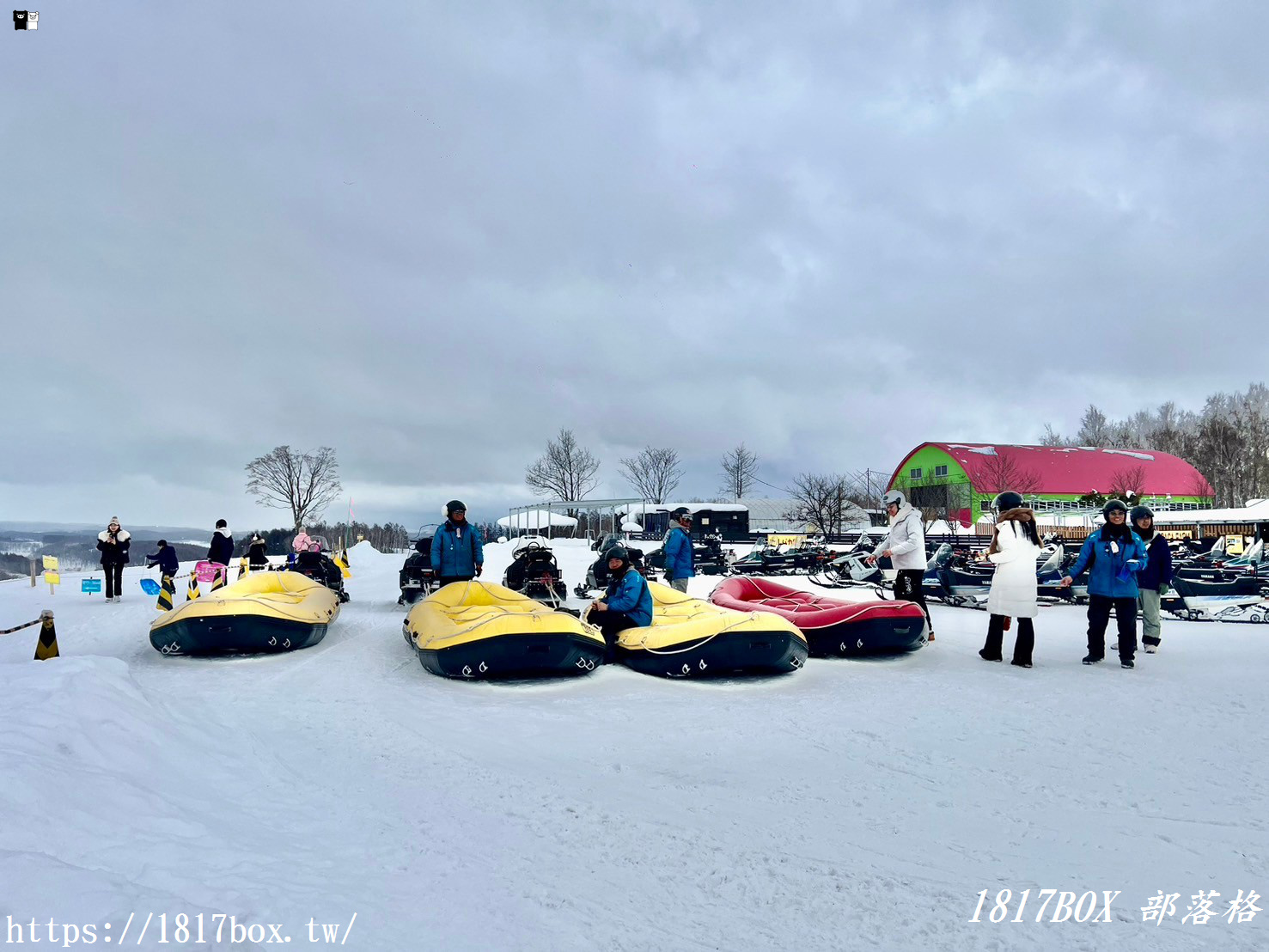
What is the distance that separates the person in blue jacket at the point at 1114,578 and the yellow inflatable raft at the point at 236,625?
24.9 ft

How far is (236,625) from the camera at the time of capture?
743 centimetres

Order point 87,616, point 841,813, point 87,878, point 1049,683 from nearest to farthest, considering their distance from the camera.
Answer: point 87,878 < point 841,813 < point 1049,683 < point 87,616

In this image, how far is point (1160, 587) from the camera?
809 cm

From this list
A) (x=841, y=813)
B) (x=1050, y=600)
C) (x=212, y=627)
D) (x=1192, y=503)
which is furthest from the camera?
(x=1192, y=503)

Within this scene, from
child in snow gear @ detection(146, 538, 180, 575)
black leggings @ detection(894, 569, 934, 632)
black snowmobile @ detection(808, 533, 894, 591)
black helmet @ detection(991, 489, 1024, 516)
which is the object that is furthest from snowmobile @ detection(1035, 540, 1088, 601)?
child in snow gear @ detection(146, 538, 180, 575)

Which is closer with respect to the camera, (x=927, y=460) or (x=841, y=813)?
(x=841, y=813)

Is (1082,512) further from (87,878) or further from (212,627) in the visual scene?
(87,878)

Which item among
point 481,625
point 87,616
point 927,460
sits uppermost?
point 927,460

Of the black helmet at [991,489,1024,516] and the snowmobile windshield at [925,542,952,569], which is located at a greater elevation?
the black helmet at [991,489,1024,516]

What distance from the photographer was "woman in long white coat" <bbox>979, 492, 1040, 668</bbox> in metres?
7.21

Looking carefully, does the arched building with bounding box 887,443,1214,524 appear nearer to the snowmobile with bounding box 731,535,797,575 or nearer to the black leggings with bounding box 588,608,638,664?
the snowmobile with bounding box 731,535,797,575

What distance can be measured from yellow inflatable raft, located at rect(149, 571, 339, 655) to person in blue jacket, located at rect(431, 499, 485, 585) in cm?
149

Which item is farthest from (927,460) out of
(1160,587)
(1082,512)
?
(1160,587)

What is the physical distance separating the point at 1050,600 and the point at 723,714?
9932 mm
